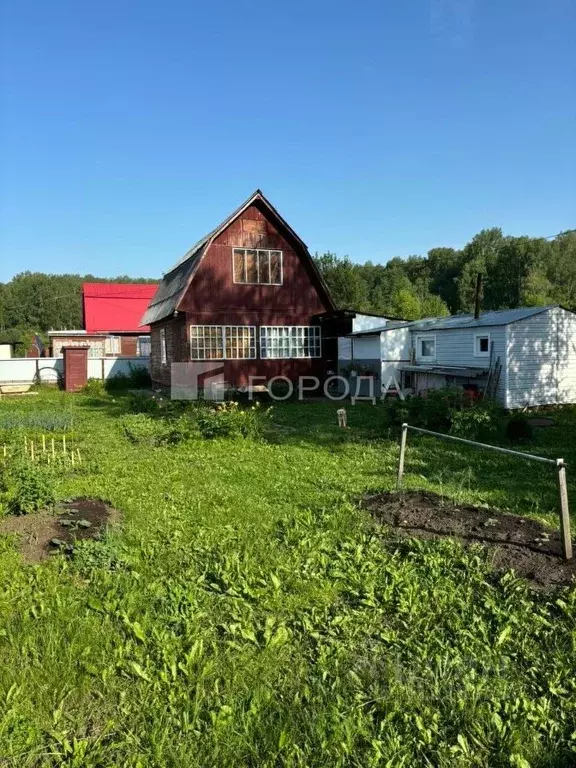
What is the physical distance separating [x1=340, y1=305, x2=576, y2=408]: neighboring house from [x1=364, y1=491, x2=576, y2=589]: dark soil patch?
11733 mm

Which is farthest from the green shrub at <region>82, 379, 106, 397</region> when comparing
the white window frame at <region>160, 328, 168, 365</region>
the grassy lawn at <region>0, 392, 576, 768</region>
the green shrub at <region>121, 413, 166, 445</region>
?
the grassy lawn at <region>0, 392, 576, 768</region>

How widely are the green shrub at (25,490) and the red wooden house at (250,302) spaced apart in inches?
515

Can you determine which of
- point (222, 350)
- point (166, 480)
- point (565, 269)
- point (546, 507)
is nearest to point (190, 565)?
point (166, 480)

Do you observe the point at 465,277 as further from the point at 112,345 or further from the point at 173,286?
the point at 173,286

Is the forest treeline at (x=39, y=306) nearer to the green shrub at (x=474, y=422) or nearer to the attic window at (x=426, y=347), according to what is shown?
the attic window at (x=426, y=347)

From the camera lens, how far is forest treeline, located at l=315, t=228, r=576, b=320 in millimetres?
50188

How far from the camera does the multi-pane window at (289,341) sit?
805 inches

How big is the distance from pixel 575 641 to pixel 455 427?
7.62 meters

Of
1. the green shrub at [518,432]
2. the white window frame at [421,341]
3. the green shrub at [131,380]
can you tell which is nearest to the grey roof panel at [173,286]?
the green shrub at [131,380]

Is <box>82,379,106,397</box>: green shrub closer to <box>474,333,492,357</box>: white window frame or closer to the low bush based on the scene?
the low bush

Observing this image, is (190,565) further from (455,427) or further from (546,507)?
(455,427)

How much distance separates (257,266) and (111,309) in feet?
78.8

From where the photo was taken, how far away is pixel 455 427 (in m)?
10.8

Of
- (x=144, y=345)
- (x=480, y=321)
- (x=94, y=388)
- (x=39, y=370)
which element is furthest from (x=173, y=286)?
(x=144, y=345)
